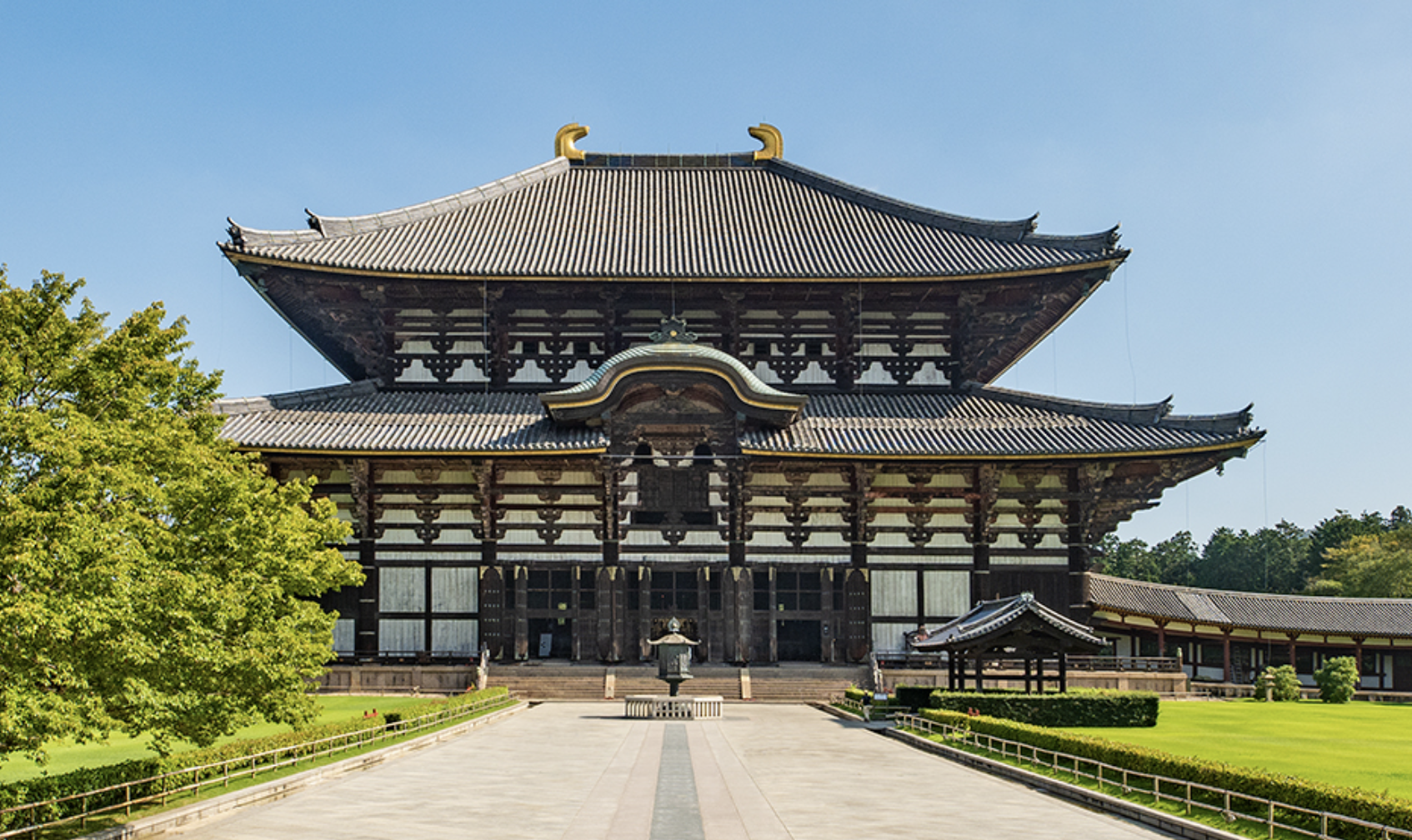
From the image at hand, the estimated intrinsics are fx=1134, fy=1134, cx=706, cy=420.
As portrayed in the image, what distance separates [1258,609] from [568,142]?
40.1 metres

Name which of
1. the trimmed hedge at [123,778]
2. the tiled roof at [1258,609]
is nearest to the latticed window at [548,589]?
the trimmed hedge at [123,778]

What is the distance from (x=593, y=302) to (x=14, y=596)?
3092 cm

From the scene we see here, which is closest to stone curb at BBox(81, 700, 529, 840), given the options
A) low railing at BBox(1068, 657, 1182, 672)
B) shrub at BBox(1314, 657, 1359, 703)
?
low railing at BBox(1068, 657, 1182, 672)

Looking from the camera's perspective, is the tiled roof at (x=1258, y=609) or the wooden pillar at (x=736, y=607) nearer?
the wooden pillar at (x=736, y=607)

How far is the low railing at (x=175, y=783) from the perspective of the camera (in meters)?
15.0

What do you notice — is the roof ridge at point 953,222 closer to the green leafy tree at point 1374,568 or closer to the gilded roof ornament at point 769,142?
the gilded roof ornament at point 769,142

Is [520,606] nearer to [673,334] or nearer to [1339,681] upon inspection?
[673,334]

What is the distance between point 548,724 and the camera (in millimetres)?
30438

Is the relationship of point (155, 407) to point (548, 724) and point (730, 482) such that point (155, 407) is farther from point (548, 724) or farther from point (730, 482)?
point (730, 482)

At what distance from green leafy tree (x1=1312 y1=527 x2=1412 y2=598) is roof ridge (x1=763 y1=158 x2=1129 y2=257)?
5063 centimetres

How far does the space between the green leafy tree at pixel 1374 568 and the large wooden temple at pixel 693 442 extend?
49.5m

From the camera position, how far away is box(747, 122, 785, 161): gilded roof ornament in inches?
2121

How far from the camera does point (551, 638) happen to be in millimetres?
40969

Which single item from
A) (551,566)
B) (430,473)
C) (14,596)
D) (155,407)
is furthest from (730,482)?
(14,596)
